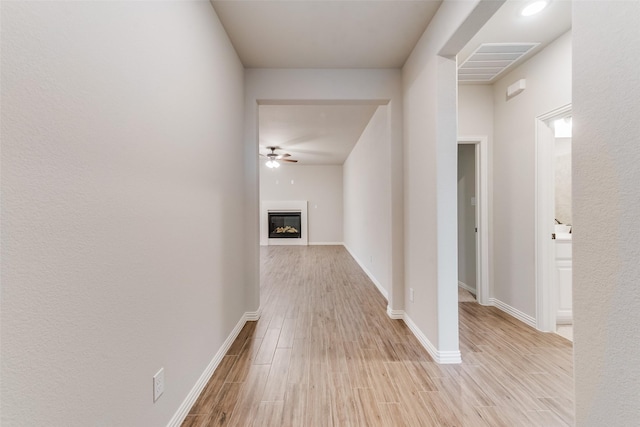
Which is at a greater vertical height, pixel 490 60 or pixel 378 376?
pixel 490 60

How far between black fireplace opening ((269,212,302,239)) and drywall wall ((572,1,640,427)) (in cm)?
790

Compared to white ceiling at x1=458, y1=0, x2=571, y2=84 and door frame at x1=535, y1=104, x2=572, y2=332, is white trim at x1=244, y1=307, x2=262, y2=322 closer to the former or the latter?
door frame at x1=535, y1=104, x2=572, y2=332

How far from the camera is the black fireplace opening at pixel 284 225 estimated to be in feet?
28.5

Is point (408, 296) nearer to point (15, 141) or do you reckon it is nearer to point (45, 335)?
point (45, 335)

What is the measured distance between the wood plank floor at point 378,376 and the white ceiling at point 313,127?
2600mm

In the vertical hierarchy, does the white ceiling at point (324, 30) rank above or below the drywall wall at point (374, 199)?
above

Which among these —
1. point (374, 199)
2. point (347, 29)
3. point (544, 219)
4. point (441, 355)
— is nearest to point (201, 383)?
point (441, 355)

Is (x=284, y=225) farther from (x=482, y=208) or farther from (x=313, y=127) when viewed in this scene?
(x=482, y=208)

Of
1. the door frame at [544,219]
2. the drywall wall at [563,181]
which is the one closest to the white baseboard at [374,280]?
the door frame at [544,219]

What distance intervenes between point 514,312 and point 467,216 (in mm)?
1414

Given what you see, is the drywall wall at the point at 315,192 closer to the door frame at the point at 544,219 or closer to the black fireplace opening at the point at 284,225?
the black fireplace opening at the point at 284,225

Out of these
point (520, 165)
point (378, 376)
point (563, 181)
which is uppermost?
point (520, 165)

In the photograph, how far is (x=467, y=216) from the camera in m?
3.86

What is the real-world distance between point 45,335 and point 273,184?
8.12 meters
